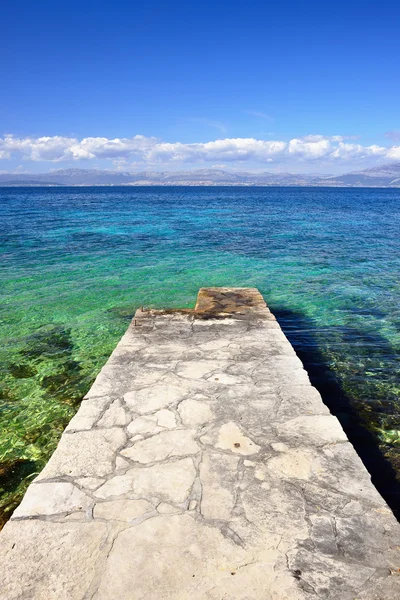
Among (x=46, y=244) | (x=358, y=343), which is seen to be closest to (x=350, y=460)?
(x=358, y=343)

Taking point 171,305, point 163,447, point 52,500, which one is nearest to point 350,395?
point 163,447

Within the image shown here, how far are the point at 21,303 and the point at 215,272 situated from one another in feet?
21.7

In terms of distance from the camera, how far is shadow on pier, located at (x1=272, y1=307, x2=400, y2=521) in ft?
14.5

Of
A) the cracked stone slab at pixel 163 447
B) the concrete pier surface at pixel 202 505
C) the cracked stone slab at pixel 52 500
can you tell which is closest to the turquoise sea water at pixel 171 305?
the cracked stone slab at pixel 52 500

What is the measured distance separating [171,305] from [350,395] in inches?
224

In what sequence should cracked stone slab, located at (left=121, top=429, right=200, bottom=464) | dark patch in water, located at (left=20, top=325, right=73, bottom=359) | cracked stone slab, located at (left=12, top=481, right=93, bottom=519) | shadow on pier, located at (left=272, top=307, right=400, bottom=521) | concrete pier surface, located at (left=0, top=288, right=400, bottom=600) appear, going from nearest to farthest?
1. concrete pier surface, located at (left=0, top=288, right=400, bottom=600)
2. cracked stone slab, located at (left=12, top=481, right=93, bottom=519)
3. cracked stone slab, located at (left=121, top=429, right=200, bottom=464)
4. shadow on pier, located at (left=272, top=307, right=400, bottom=521)
5. dark patch in water, located at (left=20, top=325, right=73, bottom=359)

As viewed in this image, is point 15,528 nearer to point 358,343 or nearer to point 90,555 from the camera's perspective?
point 90,555

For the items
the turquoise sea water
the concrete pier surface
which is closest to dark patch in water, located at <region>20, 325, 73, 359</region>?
the turquoise sea water

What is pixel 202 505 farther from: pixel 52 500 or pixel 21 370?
pixel 21 370

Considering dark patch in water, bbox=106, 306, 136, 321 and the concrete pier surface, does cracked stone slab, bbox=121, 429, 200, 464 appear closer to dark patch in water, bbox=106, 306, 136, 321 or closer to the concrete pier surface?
the concrete pier surface

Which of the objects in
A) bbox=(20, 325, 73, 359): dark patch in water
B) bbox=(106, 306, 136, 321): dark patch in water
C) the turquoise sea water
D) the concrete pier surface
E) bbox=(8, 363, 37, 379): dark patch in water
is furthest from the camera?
bbox=(106, 306, 136, 321): dark patch in water

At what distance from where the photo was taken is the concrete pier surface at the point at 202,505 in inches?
101

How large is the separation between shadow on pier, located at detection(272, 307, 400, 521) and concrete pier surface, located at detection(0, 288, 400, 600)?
36.1 inches

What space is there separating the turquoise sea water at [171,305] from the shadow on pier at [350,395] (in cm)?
2
